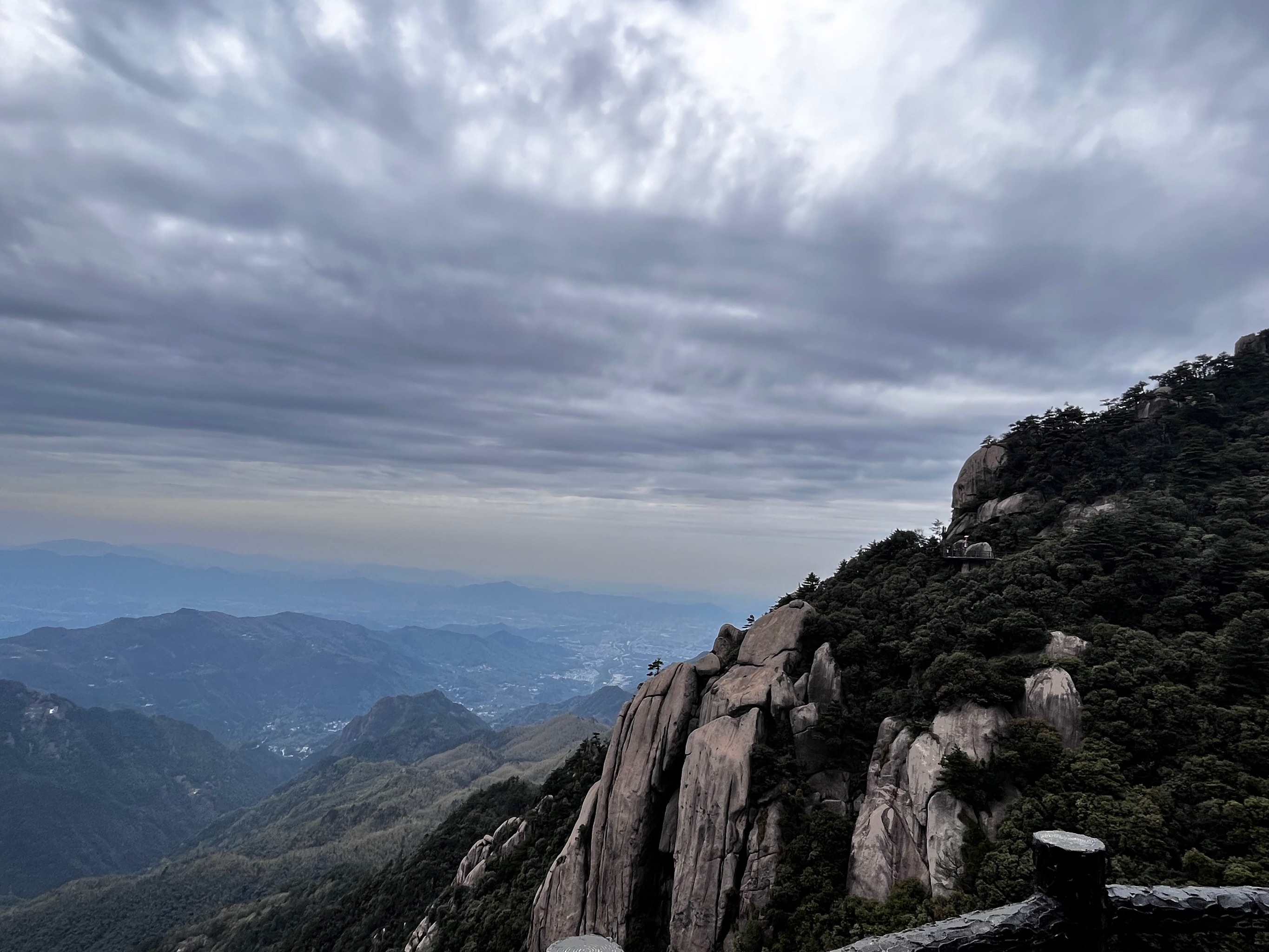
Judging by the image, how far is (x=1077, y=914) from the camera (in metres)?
4.27

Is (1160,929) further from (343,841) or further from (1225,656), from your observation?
(343,841)

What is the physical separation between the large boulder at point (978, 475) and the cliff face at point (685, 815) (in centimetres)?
2137

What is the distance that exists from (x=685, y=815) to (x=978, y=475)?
3488 centimetres

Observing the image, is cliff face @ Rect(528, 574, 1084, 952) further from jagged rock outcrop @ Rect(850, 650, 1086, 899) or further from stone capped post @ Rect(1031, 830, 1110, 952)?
stone capped post @ Rect(1031, 830, 1110, 952)

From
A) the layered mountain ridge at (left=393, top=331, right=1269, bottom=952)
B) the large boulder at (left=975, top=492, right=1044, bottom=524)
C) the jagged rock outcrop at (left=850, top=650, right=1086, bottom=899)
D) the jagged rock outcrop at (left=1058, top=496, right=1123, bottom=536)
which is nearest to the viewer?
the layered mountain ridge at (left=393, top=331, right=1269, bottom=952)

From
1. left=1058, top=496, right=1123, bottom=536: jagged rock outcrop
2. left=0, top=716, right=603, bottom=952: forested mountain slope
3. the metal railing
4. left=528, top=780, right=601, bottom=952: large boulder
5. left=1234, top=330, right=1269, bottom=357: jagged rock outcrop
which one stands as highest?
left=1234, top=330, right=1269, bottom=357: jagged rock outcrop

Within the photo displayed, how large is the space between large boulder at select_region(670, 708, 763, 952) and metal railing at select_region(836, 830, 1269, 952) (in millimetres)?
21130

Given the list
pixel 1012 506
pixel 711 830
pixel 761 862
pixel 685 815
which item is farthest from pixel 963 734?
pixel 1012 506

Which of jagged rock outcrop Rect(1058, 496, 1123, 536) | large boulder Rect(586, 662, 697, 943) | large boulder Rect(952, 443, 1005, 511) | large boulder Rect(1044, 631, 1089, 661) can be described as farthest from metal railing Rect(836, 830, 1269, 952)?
large boulder Rect(952, 443, 1005, 511)

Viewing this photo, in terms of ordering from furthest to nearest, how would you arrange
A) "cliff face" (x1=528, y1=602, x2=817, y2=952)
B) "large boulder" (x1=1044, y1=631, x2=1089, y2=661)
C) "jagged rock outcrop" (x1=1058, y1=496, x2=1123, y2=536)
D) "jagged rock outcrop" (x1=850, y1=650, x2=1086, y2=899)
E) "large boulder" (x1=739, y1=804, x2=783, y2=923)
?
"jagged rock outcrop" (x1=1058, y1=496, x2=1123, y2=536)
"cliff face" (x1=528, y1=602, x2=817, y2=952)
"large boulder" (x1=1044, y1=631, x2=1089, y2=661)
"large boulder" (x1=739, y1=804, x2=783, y2=923)
"jagged rock outcrop" (x1=850, y1=650, x2=1086, y2=899)

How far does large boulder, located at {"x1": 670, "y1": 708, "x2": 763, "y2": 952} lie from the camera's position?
22391 mm

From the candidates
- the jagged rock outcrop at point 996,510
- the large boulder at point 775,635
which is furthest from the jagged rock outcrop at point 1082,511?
the large boulder at point 775,635

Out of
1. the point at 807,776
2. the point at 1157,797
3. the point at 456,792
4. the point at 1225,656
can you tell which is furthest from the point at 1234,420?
the point at 456,792

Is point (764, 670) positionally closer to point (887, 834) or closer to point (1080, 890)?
point (887, 834)
